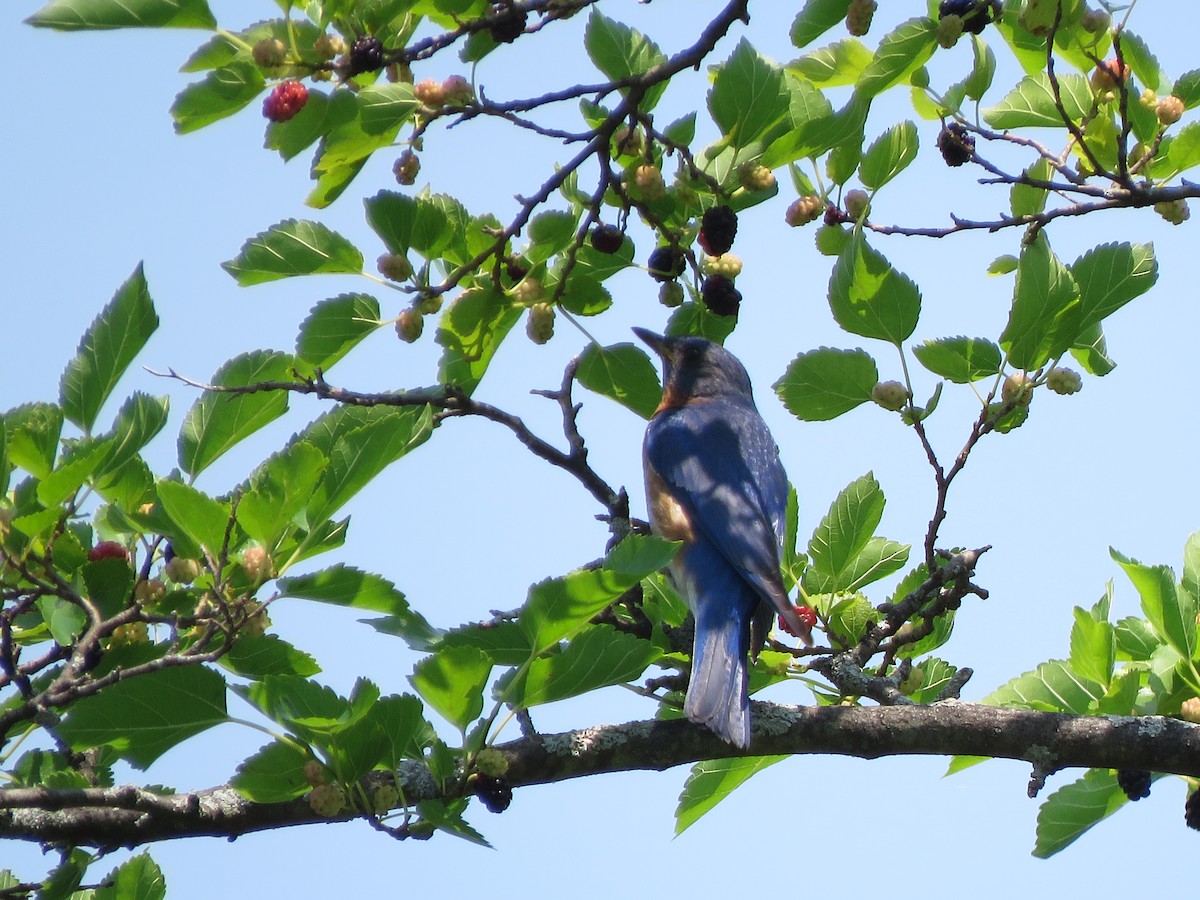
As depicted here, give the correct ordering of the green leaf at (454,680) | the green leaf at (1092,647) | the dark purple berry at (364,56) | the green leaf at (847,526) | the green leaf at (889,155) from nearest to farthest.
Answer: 1. the green leaf at (454,680)
2. the dark purple berry at (364,56)
3. the green leaf at (1092,647)
4. the green leaf at (889,155)
5. the green leaf at (847,526)

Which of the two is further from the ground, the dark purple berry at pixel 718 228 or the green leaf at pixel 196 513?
the dark purple berry at pixel 718 228

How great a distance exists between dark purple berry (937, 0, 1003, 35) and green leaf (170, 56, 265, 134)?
1.70 meters

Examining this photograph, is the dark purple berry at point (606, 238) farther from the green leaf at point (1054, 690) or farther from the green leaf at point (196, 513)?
the green leaf at point (1054, 690)

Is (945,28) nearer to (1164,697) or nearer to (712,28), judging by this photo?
(712,28)

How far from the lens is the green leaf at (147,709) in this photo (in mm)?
2801

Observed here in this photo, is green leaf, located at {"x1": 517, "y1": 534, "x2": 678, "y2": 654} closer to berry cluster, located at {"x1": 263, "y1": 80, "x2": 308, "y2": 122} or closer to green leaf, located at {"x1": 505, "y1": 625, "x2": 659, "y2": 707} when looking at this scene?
green leaf, located at {"x1": 505, "y1": 625, "x2": 659, "y2": 707}

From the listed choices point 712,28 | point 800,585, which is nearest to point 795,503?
point 800,585

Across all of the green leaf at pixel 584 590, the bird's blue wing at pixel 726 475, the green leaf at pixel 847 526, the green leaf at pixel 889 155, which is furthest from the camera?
the bird's blue wing at pixel 726 475

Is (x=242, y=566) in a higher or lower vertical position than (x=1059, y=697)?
higher

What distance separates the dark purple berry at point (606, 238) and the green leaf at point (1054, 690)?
1.66 meters

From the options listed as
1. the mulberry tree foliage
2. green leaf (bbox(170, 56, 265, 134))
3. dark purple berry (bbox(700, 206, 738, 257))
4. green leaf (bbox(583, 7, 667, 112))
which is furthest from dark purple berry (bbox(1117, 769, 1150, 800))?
green leaf (bbox(170, 56, 265, 134))

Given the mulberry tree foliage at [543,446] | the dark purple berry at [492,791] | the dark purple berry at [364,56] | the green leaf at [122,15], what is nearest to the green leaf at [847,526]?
the mulberry tree foliage at [543,446]

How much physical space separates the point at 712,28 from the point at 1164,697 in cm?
218

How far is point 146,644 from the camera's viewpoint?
3020 mm
